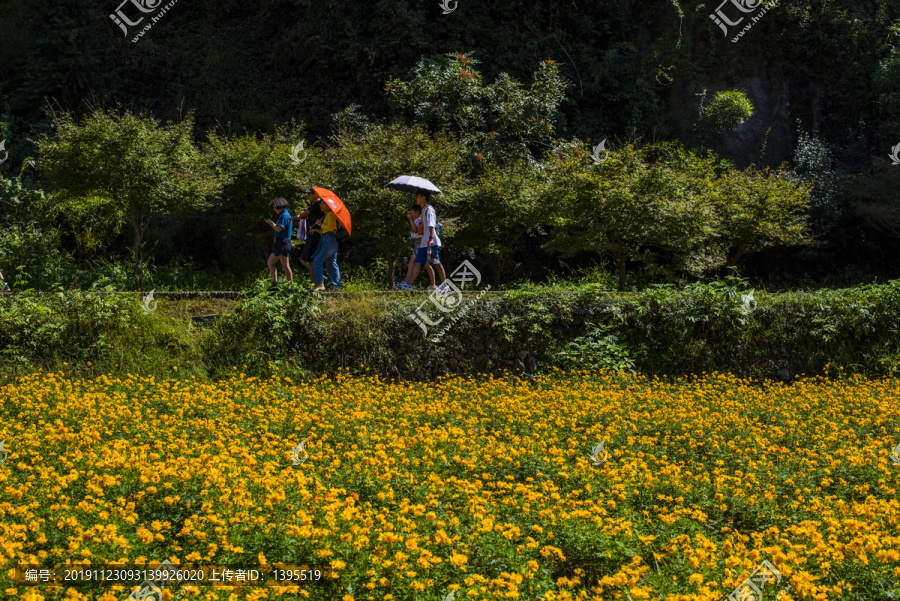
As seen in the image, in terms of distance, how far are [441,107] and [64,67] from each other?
989 cm

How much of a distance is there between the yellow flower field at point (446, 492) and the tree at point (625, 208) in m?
4.78

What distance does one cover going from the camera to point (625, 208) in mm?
11367

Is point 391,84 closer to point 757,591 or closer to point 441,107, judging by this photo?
point 441,107

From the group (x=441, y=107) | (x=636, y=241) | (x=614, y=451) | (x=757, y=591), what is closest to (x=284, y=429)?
(x=614, y=451)

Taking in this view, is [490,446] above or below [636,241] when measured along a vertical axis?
below

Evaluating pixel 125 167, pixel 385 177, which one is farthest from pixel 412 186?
pixel 125 167

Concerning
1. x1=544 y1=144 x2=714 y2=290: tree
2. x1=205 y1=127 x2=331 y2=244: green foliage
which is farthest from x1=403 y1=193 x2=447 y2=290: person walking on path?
x1=205 y1=127 x2=331 y2=244: green foliage

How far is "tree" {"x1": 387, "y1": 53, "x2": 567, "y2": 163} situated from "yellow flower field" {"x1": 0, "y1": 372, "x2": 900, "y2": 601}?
1009 centimetres

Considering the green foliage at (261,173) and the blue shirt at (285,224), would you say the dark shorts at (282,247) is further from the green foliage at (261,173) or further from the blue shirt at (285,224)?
the green foliage at (261,173)

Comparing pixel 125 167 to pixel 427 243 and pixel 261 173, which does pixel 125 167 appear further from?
pixel 427 243

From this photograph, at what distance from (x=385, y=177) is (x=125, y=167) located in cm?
407

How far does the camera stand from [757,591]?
3.37 metres

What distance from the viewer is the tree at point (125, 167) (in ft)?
36.2

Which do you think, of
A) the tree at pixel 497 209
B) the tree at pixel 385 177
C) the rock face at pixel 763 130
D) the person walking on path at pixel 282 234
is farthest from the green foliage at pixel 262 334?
the rock face at pixel 763 130
